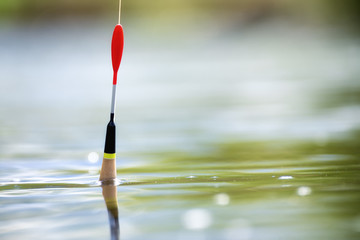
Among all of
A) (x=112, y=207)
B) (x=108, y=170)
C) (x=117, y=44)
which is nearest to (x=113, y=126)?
(x=108, y=170)

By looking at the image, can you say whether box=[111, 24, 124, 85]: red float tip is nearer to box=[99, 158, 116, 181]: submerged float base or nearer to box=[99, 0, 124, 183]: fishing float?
box=[99, 0, 124, 183]: fishing float

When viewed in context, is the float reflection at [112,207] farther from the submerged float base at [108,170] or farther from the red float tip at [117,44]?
the red float tip at [117,44]

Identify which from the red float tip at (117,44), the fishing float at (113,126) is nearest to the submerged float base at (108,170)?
the fishing float at (113,126)

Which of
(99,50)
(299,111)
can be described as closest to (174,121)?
(299,111)

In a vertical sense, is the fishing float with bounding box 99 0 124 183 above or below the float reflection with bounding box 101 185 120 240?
above

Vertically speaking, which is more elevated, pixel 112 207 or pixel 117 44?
pixel 117 44

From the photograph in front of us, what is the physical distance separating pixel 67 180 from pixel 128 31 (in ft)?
50.7

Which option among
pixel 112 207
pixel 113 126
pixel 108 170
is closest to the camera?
pixel 112 207

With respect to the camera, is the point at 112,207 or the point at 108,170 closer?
the point at 112,207

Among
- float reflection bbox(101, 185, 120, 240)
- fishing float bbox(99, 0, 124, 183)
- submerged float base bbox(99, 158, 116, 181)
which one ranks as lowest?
float reflection bbox(101, 185, 120, 240)

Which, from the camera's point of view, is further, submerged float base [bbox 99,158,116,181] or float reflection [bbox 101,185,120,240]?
submerged float base [bbox 99,158,116,181]

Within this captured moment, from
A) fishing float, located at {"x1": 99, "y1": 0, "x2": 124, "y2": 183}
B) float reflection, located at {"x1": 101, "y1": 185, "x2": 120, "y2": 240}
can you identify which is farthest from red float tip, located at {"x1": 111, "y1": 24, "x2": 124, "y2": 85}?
float reflection, located at {"x1": 101, "y1": 185, "x2": 120, "y2": 240}

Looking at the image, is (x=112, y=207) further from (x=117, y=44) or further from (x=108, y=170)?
(x=117, y=44)

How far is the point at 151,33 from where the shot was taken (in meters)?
18.5
